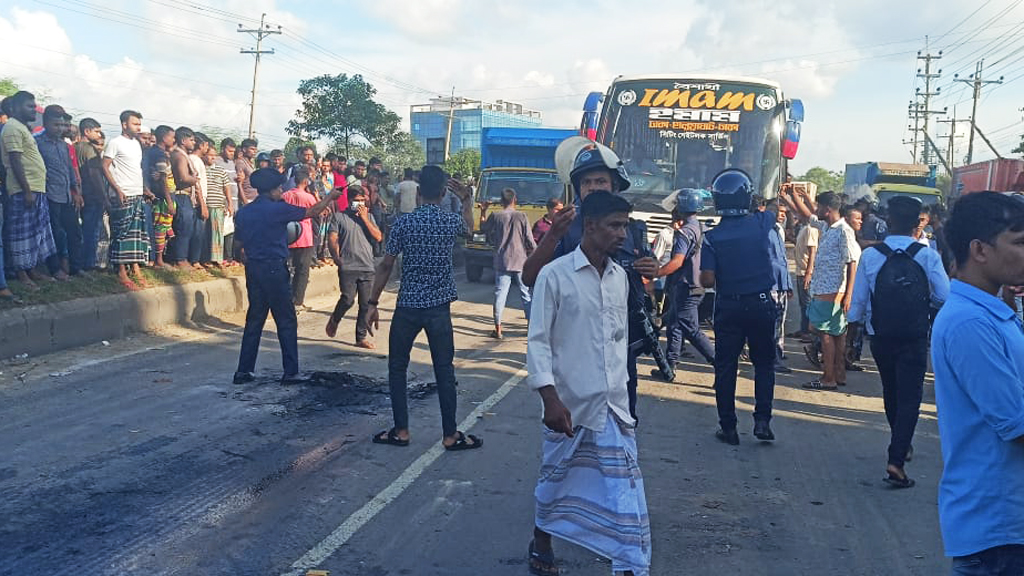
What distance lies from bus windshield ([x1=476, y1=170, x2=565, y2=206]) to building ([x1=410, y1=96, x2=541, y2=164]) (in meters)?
54.5

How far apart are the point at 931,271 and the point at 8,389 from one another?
7.50 meters

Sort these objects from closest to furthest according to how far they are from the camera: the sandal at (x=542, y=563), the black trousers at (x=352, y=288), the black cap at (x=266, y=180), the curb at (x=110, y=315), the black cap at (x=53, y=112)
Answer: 1. the sandal at (x=542, y=563)
2. the black cap at (x=266, y=180)
3. the curb at (x=110, y=315)
4. the black cap at (x=53, y=112)
5. the black trousers at (x=352, y=288)

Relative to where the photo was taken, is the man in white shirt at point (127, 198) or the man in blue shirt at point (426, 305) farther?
the man in white shirt at point (127, 198)

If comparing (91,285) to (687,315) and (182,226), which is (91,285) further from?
(687,315)

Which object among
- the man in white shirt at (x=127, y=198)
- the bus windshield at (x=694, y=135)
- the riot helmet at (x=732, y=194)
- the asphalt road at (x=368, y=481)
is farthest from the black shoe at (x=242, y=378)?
the bus windshield at (x=694, y=135)

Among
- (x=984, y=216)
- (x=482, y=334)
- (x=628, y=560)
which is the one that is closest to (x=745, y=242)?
(x=628, y=560)

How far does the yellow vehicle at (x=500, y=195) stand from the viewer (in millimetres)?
19141

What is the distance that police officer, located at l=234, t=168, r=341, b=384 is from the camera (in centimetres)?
881

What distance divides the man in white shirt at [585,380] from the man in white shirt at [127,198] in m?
8.86

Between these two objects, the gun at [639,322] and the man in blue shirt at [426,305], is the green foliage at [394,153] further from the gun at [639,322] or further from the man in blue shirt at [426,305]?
the gun at [639,322]

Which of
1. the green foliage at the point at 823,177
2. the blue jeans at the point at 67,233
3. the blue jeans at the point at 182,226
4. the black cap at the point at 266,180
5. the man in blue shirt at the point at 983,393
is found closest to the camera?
the man in blue shirt at the point at 983,393

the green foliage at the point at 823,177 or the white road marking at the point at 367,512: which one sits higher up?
the green foliage at the point at 823,177

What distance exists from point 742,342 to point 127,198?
26.8ft

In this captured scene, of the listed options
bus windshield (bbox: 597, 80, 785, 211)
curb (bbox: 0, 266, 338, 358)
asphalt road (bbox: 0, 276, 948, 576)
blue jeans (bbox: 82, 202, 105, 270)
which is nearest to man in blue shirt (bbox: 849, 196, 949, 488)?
asphalt road (bbox: 0, 276, 948, 576)
